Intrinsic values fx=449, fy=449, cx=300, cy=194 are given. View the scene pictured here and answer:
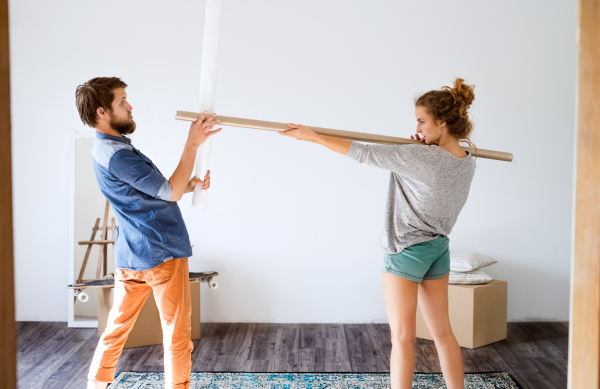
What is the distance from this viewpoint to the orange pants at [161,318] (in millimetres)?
1729

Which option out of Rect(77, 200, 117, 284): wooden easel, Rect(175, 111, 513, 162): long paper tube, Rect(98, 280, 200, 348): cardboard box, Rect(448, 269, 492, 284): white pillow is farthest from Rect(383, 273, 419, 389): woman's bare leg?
Rect(77, 200, 117, 284): wooden easel

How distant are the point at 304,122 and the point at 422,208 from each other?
1.69 m

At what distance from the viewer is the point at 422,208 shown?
165cm

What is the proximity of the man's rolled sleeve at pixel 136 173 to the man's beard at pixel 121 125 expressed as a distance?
0.12 m

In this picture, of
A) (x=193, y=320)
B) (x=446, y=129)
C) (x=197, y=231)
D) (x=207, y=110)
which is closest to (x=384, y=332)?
(x=193, y=320)

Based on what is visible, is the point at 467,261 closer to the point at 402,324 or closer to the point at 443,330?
the point at 443,330

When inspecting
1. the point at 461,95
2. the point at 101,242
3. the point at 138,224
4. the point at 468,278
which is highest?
the point at 461,95

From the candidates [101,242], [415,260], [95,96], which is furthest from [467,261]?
[101,242]

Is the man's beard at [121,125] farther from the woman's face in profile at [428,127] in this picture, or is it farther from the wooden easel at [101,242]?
the wooden easel at [101,242]

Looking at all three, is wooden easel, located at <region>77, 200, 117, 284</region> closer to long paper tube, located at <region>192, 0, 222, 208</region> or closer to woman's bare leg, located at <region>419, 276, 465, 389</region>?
long paper tube, located at <region>192, 0, 222, 208</region>

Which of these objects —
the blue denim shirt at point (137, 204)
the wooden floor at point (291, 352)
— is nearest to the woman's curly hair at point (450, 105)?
the blue denim shirt at point (137, 204)

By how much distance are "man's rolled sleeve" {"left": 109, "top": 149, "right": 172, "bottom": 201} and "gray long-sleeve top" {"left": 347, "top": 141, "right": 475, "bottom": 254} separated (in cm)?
71

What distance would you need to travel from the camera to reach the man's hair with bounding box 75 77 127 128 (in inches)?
64.3

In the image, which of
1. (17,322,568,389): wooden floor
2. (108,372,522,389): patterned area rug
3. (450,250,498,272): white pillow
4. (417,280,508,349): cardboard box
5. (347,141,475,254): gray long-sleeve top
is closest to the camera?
(347,141,475,254): gray long-sleeve top
